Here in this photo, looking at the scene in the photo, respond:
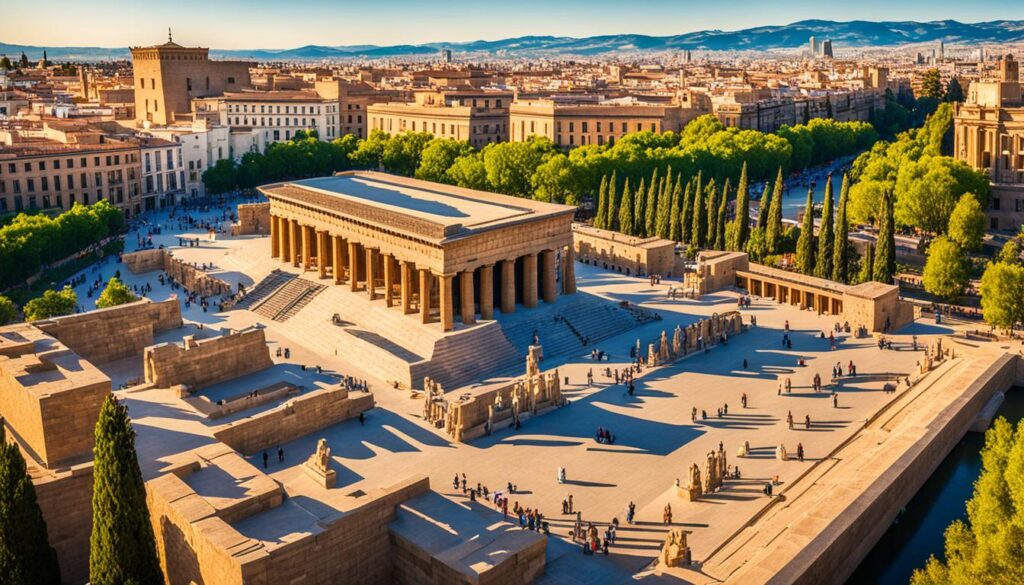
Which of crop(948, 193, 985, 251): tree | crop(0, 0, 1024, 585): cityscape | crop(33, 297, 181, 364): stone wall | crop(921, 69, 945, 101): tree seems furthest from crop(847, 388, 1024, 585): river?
crop(921, 69, 945, 101): tree

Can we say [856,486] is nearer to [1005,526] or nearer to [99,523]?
[1005,526]

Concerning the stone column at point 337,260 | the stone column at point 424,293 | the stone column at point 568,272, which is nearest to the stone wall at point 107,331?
the stone column at point 337,260

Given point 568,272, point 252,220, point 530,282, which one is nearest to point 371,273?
point 530,282

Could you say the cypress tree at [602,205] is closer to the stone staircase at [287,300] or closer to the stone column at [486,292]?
the stone staircase at [287,300]

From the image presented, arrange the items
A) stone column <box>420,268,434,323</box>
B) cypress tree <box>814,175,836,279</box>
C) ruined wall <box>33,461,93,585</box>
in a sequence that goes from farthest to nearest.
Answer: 1. cypress tree <box>814,175,836,279</box>
2. stone column <box>420,268,434,323</box>
3. ruined wall <box>33,461,93,585</box>

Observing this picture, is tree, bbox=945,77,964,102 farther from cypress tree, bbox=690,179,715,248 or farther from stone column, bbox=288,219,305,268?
stone column, bbox=288,219,305,268

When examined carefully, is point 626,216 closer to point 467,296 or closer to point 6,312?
point 467,296
